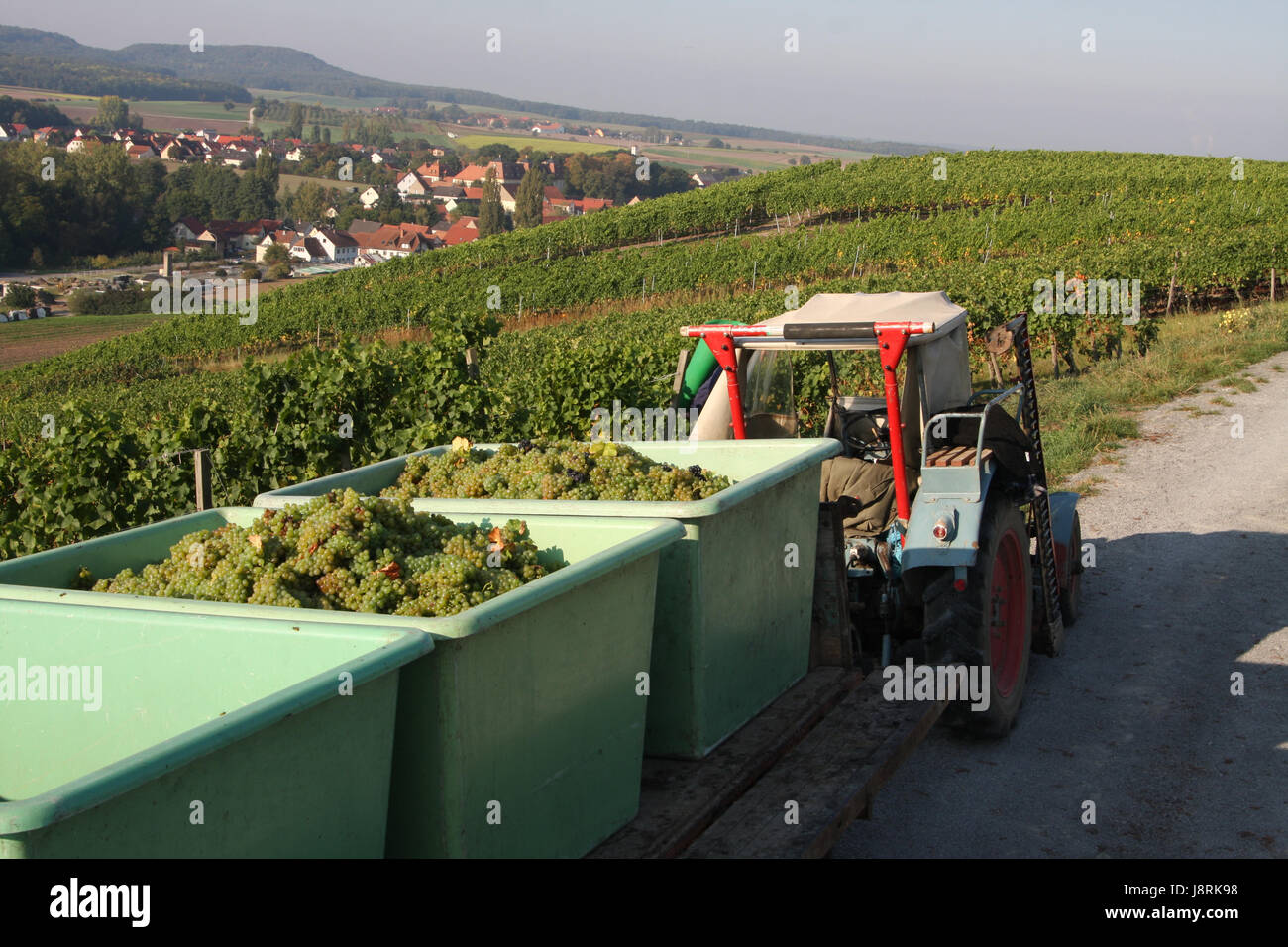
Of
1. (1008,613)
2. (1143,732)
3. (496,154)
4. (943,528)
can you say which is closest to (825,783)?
(943,528)

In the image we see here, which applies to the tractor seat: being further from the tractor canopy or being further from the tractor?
the tractor canopy

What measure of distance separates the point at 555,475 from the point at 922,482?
198 centimetres

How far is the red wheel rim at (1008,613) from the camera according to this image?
5.25 m

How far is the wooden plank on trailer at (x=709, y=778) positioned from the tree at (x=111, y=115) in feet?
445

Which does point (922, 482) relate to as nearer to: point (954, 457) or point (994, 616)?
point (954, 457)

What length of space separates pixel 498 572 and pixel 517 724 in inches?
20.0

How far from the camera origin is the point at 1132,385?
552 inches

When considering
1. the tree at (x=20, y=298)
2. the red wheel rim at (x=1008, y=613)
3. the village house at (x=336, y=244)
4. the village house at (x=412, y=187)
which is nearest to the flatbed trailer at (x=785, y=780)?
the red wheel rim at (x=1008, y=613)

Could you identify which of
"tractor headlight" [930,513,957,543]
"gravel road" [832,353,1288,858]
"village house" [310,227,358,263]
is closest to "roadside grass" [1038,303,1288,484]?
"gravel road" [832,353,1288,858]

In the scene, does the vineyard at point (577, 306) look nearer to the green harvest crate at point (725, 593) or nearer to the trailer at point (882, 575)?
the trailer at point (882, 575)

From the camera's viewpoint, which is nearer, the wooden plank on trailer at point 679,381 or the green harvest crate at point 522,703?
the green harvest crate at point 522,703

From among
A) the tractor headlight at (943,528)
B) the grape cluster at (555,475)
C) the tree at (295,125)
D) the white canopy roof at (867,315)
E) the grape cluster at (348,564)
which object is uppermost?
the tree at (295,125)

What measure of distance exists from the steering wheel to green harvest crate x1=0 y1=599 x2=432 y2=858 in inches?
152

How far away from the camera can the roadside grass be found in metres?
11.4
